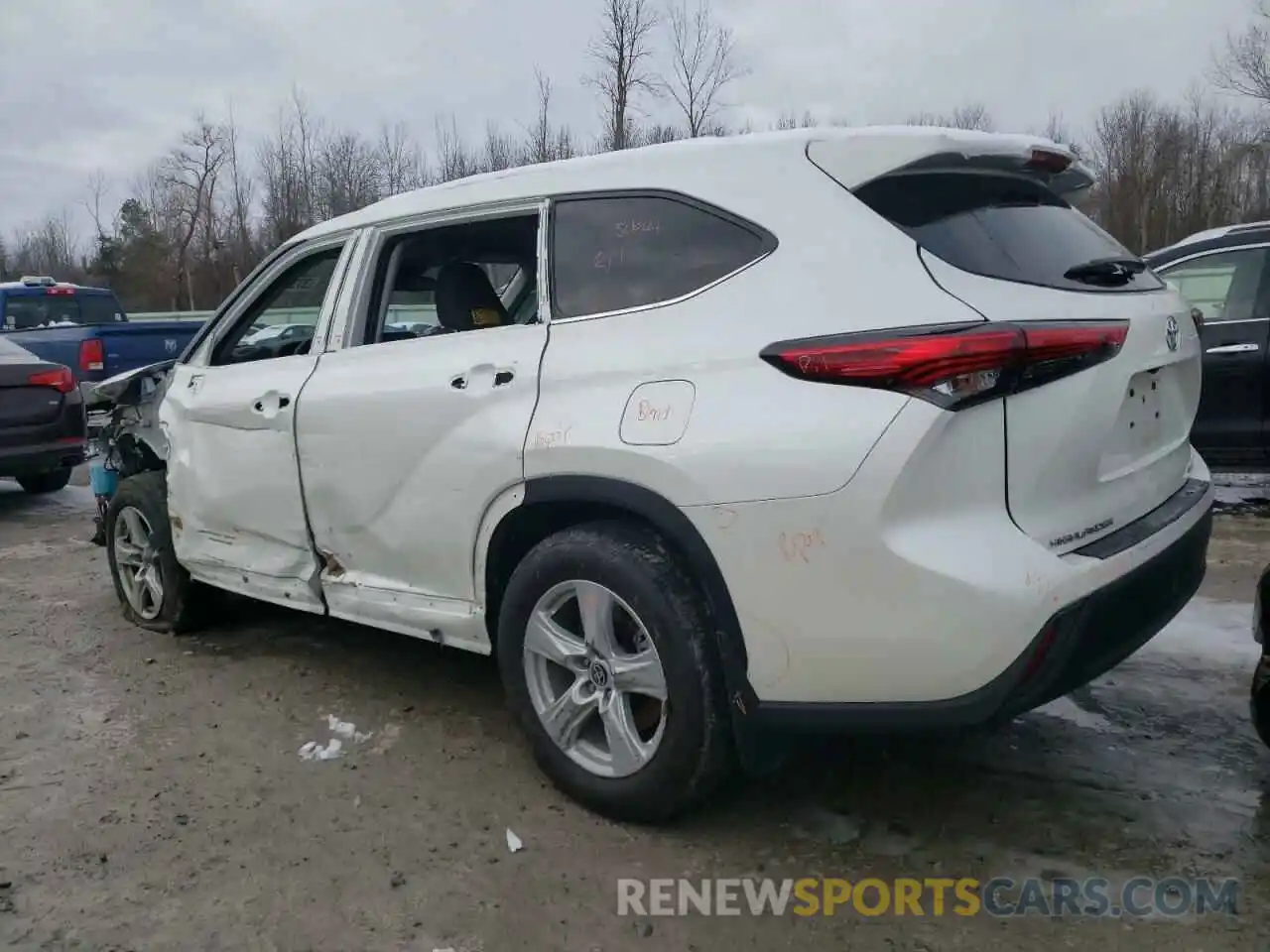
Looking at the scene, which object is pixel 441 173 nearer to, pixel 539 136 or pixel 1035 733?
pixel 539 136

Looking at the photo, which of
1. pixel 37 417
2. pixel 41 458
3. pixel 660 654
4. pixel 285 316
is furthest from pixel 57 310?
pixel 660 654

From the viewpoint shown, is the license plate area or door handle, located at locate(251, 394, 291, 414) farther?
door handle, located at locate(251, 394, 291, 414)

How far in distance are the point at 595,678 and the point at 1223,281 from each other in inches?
232

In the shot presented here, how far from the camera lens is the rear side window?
9.25ft

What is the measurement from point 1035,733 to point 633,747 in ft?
4.75

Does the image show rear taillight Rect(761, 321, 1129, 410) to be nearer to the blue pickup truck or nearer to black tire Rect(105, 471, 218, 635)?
black tire Rect(105, 471, 218, 635)

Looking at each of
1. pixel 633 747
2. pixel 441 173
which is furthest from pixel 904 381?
pixel 441 173

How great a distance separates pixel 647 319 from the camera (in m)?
2.87

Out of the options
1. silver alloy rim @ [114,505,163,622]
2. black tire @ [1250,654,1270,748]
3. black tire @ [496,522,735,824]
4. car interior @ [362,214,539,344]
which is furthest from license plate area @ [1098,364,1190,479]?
silver alloy rim @ [114,505,163,622]

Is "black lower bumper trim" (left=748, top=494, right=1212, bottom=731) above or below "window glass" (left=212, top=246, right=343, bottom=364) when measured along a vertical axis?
below

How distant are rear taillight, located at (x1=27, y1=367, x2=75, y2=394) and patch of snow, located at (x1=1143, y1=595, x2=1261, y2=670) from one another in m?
7.89

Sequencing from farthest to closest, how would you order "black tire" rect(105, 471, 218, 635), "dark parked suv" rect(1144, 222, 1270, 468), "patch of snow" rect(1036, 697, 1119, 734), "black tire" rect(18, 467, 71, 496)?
"black tire" rect(18, 467, 71, 496)
"dark parked suv" rect(1144, 222, 1270, 468)
"black tire" rect(105, 471, 218, 635)
"patch of snow" rect(1036, 697, 1119, 734)

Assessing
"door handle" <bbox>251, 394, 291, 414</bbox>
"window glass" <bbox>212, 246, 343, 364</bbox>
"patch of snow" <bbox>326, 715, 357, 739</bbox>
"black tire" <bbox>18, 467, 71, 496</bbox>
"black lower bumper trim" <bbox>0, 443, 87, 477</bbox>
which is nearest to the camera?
"patch of snow" <bbox>326, 715, 357, 739</bbox>

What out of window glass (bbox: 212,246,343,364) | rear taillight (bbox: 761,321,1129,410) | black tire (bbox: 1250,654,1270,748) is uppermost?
window glass (bbox: 212,246,343,364)
